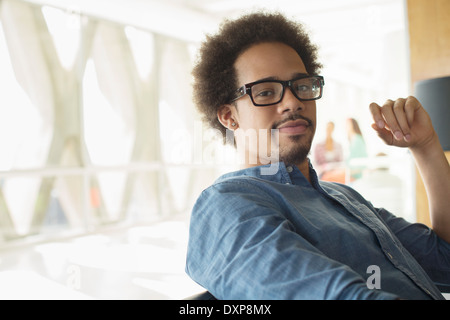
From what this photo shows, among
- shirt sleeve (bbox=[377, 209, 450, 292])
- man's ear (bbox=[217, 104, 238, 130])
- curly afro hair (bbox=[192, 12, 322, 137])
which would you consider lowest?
shirt sleeve (bbox=[377, 209, 450, 292])

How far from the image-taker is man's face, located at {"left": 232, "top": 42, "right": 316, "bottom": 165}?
1.20m

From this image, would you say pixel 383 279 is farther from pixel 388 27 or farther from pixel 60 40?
pixel 388 27

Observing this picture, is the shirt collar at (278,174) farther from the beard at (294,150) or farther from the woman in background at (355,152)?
the woman in background at (355,152)

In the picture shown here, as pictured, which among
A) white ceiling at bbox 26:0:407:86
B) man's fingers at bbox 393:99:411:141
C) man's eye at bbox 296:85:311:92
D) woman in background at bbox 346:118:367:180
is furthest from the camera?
woman in background at bbox 346:118:367:180

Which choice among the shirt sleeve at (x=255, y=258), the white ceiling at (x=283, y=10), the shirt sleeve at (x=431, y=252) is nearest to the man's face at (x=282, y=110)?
the shirt sleeve at (x=255, y=258)

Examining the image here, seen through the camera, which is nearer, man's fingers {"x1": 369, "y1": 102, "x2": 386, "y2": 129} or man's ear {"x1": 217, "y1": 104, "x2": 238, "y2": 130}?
man's fingers {"x1": 369, "y1": 102, "x2": 386, "y2": 129}

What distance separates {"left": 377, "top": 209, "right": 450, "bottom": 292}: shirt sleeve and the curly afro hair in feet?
2.55

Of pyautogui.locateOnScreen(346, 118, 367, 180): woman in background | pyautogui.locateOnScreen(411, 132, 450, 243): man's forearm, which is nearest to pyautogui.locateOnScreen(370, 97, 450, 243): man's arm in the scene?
pyautogui.locateOnScreen(411, 132, 450, 243): man's forearm

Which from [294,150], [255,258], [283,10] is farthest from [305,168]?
[283,10]

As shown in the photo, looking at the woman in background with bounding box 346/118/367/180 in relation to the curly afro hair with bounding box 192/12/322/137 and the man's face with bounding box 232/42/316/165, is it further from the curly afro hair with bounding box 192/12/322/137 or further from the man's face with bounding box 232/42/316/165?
the man's face with bounding box 232/42/316/165

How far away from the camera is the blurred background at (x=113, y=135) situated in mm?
5016

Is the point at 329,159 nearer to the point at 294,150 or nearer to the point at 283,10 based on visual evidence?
the point at 283,10

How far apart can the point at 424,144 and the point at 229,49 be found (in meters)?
0.73

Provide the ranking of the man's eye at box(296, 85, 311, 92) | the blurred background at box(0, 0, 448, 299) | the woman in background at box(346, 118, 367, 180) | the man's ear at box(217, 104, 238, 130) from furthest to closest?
the woman in background at box(346, 118, 367, 180) < the blurred background at box(0, 0, 448, 299) < the man's ear at box(217, 104, 238, 130) < the man's eye at box(296, 85, 311, 92)
